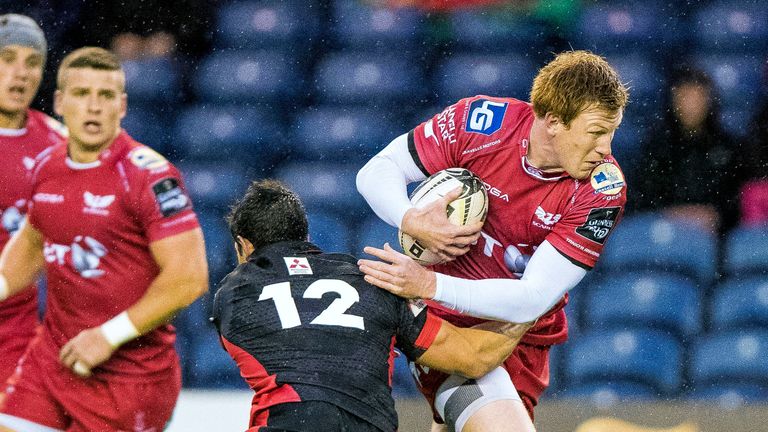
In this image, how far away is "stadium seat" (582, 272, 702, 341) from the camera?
4.48m

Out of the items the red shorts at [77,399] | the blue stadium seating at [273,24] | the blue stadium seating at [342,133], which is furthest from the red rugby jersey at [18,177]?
the blue stadium seating at [342,133]

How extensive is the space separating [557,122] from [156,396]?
5.78 feet

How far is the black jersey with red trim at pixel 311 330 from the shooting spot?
260 centimetres

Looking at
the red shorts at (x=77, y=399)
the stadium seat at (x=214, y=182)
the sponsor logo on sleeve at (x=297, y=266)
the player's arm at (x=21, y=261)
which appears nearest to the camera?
the sponsor logo on sleeve at (x=297, y=266)

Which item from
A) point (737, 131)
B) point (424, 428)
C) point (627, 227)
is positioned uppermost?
point (737, 131)

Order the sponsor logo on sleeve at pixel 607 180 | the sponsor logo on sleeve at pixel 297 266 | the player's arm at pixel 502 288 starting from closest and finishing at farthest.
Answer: the sponsor logo on sleeve at pixel 297 266 < the player's arm at pixel 502 288 < the sponsor logo on sleeve at pixel 607 180

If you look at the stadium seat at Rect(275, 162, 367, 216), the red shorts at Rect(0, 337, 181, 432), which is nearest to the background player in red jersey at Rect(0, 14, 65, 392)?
the red shorts at Rect(0, 337, 181, 432)

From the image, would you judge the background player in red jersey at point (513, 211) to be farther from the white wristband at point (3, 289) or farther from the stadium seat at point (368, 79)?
the white wristband at point (3, 289)

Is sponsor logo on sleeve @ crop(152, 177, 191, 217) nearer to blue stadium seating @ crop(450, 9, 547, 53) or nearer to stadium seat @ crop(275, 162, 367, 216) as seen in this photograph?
stadium seat @ crop(275, 162, 367, 216)

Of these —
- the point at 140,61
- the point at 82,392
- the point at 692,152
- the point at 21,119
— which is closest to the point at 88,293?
the point at 82,392

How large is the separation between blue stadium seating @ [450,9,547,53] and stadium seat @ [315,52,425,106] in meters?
0.25

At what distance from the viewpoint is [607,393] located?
4.41m

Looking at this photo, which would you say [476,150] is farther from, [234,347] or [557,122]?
[234,347]

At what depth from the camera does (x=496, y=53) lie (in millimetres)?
4520
